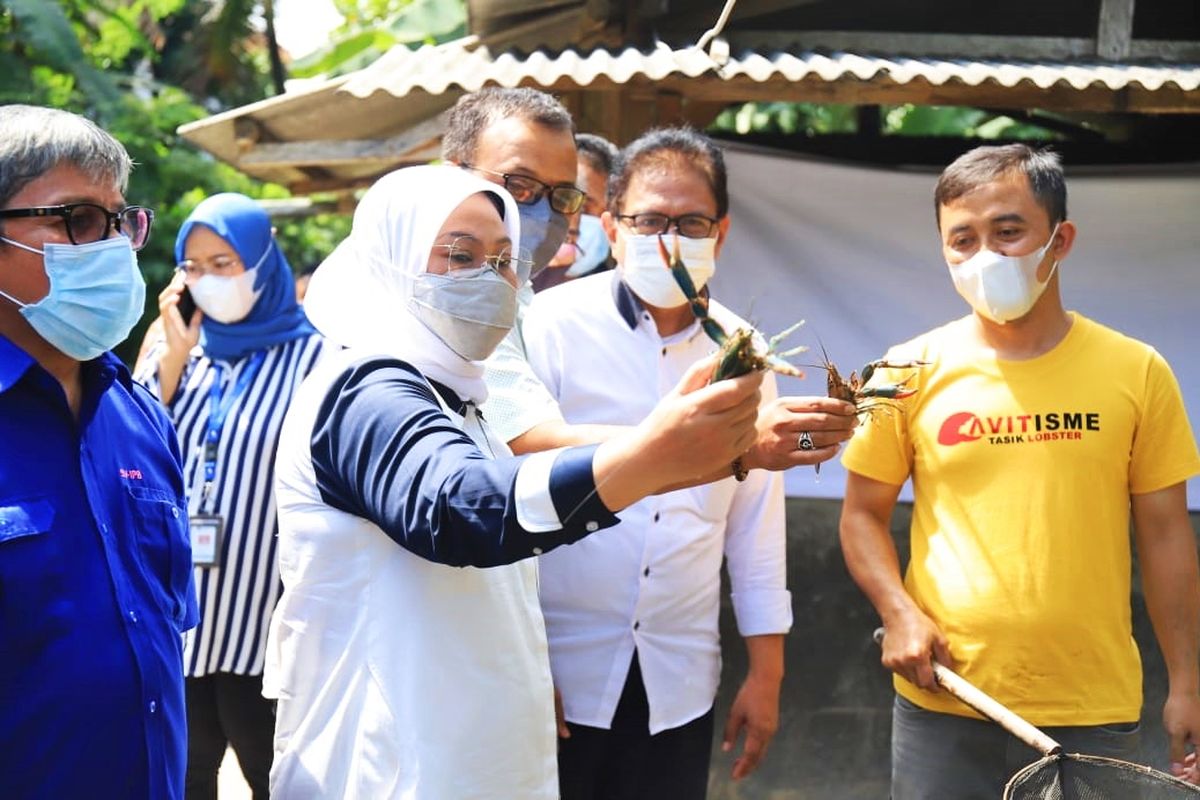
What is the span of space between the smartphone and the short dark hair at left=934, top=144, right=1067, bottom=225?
2.27m

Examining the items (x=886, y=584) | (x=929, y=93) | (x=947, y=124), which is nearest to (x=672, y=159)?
(x=886, y=584)

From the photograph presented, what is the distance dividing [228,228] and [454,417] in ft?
7.07

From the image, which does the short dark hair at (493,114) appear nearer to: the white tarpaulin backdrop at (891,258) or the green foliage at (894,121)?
the white tarpaulin backdrop at (891,258)

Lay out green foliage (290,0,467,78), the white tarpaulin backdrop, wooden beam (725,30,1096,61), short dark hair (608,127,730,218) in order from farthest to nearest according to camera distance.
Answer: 1. green foliage (290,0,467,78)
2. wooden beam (725,30,1096,61)
3. the white tarpaulin backdrop
4. short dark hair (608,127,730,218)

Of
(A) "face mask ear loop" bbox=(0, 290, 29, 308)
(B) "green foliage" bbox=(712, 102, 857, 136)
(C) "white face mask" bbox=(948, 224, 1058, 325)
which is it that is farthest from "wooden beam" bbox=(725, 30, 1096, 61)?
(B) "green foliage" bbox=(712, 102, 857, 136)

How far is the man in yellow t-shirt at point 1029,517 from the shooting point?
3.31m

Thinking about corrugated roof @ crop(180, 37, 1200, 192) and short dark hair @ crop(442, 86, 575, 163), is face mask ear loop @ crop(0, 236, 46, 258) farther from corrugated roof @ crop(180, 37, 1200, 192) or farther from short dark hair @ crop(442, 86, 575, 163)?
corrugated roof @ crop(180, 37, 1200, 192)

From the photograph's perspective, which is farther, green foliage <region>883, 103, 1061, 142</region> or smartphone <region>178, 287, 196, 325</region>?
green foliage <region>883, 103, 1061, 142</region>

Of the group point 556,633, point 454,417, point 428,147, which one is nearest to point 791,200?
point 428,147

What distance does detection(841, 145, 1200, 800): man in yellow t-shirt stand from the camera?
10.9 feet

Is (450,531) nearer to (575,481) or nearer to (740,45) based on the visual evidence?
(575,481)

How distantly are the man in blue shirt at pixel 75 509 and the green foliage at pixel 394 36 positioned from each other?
691cm

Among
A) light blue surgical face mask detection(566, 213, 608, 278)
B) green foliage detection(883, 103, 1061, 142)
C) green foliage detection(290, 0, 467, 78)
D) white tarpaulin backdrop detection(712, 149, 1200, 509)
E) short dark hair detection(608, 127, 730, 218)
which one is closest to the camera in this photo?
short dark hair detection(608, 127, 730, 218)

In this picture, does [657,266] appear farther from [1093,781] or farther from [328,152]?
[328,152]
